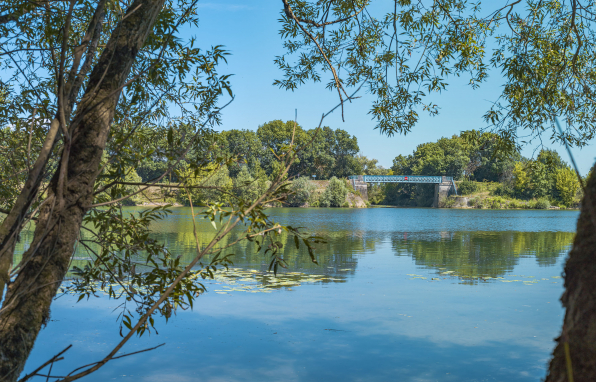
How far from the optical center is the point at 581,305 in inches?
36.5

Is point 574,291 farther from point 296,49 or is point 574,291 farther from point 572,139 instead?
point 296,49

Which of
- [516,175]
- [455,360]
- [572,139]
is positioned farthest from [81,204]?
[516,175]

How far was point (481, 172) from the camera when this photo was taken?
76500mm

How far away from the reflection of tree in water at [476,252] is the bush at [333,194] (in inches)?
1753

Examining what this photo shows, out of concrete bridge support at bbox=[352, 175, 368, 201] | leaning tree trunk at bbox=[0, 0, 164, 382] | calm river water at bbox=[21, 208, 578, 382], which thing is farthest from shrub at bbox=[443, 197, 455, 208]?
leaning tree trunk at bbox=[0, 0, 164, 382]

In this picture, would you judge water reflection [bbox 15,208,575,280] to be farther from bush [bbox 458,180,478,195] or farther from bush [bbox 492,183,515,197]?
bush [bbox 458,180,478,195]

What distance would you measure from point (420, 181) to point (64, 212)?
74.9 m

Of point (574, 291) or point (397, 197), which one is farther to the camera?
point (397, 197)

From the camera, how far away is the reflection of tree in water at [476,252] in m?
11.3

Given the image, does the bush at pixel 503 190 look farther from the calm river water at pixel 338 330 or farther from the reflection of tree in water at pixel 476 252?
the calm river water at pixel 338 330

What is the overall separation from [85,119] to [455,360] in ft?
15.2

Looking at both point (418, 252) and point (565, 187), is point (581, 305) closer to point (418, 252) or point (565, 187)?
point (418, 252)

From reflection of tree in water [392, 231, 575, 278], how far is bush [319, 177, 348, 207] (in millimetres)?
44538

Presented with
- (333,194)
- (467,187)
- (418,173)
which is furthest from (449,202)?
(333,194)
